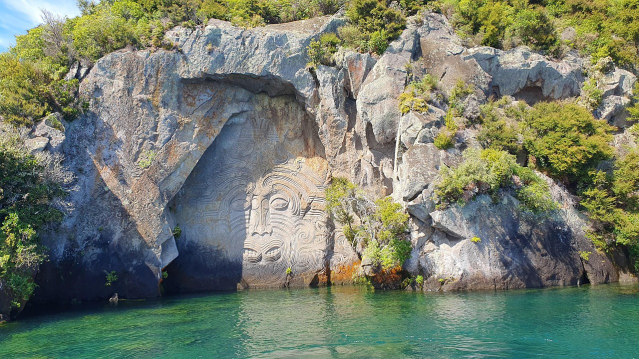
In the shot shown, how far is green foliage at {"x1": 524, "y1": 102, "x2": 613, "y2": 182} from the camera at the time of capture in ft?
68.4

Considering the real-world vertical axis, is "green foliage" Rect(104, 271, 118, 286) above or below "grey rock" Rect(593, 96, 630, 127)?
below

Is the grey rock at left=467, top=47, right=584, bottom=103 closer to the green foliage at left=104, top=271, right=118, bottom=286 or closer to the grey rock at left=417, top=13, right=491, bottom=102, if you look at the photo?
the grey rock at left=417, top=13, right=491, bottom=102

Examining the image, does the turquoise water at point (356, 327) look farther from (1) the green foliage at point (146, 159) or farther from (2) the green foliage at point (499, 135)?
(2) the green foliage at point (499, 135)

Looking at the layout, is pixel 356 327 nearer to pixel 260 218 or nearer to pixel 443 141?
pixel 443 141

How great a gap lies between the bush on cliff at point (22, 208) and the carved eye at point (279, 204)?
10.2 metres

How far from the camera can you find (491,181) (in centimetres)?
1973

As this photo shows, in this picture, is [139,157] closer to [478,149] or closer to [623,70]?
[478,149]

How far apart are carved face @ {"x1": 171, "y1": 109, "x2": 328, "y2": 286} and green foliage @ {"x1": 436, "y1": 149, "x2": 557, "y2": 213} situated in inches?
314

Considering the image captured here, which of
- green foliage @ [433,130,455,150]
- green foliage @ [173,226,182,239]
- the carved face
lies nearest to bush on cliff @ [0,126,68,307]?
green foliage @ [173,226,182,239]

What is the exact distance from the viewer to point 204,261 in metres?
24.6

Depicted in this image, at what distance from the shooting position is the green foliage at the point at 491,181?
19750mm

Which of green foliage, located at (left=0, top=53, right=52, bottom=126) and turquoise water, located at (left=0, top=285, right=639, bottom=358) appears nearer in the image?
turquoise water, located at (left=0, top=285, right=639, bottom=358)

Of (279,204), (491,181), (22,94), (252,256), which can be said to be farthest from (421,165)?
(22,94)

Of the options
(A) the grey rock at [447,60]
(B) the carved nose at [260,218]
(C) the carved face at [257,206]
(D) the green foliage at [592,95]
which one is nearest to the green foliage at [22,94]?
(C) the carved face at [257,206]
